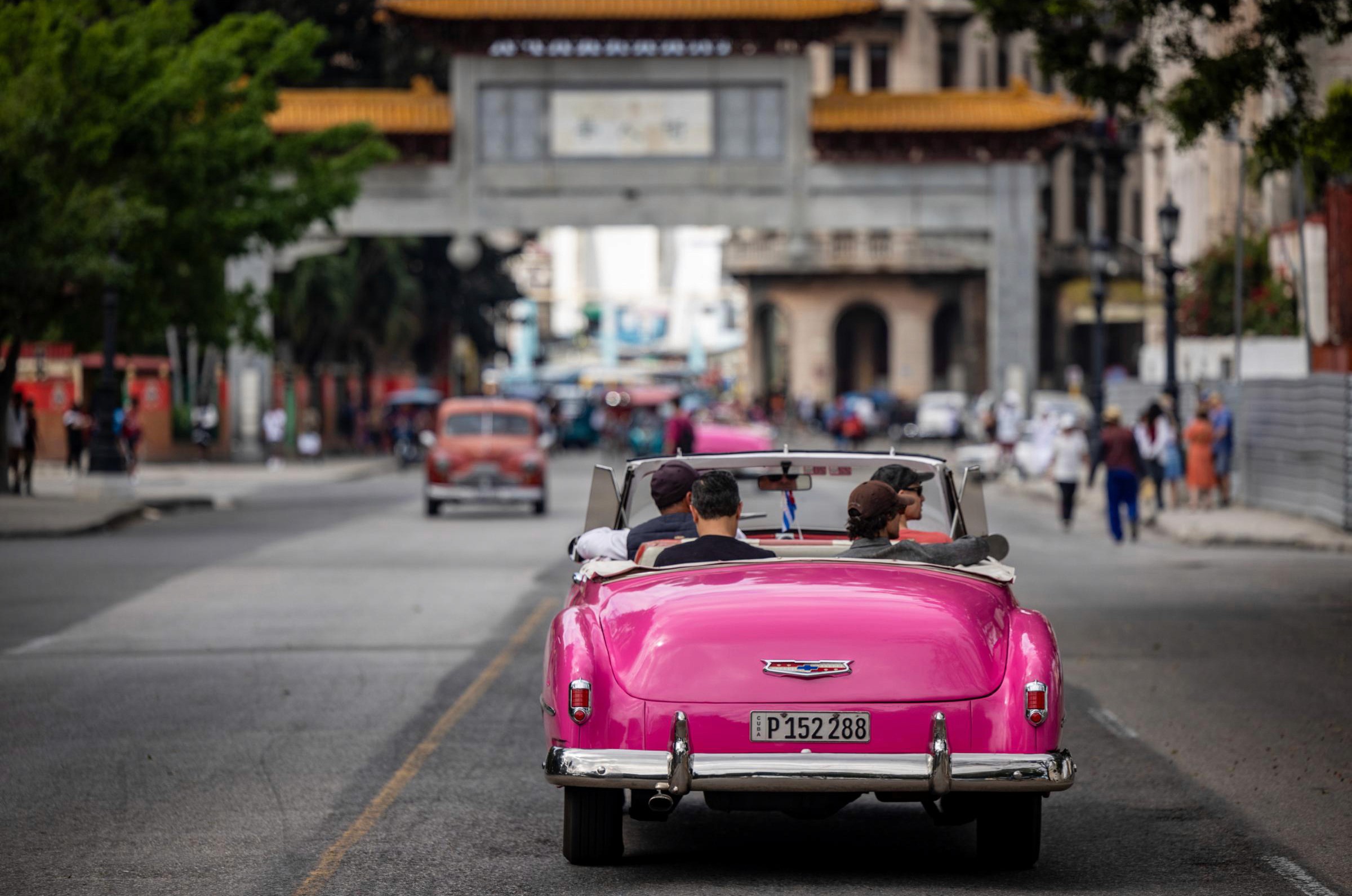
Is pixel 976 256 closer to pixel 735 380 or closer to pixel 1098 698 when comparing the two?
pixel 1098 698

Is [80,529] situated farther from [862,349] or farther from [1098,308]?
[862,349]

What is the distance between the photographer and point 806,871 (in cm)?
730

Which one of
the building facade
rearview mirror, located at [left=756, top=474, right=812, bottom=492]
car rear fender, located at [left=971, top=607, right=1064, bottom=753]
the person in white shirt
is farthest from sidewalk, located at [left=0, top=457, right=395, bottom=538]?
car rear fender, located at [left=971, top=607, right=1064, bottom=753]

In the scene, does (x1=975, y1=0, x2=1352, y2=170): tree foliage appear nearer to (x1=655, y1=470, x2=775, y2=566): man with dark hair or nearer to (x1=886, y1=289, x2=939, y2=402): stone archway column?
(x1=655, y1=470, x2=775, y2=566): man with dark hair

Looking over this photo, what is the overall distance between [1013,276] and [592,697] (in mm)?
47536

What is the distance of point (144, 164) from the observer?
3166 cm

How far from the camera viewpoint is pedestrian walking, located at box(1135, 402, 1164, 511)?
30031 millimetres

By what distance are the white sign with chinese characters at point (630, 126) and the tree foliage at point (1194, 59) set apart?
31.7m

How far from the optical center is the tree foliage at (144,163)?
2945cm

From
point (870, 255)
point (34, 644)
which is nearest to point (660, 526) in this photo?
point (34, 644)

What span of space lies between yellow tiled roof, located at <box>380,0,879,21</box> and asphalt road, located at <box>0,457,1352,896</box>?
107 ft

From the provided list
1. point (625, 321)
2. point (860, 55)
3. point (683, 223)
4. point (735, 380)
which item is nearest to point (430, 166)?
point (683, 223)

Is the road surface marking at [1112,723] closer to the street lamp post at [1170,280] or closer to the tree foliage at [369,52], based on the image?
the street lamp post at [1170,280]

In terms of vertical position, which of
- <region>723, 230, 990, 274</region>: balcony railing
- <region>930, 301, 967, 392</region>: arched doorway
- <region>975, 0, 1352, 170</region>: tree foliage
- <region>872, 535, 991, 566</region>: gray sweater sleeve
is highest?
<region>723, 230, 990, 274</region>: balcony railing
